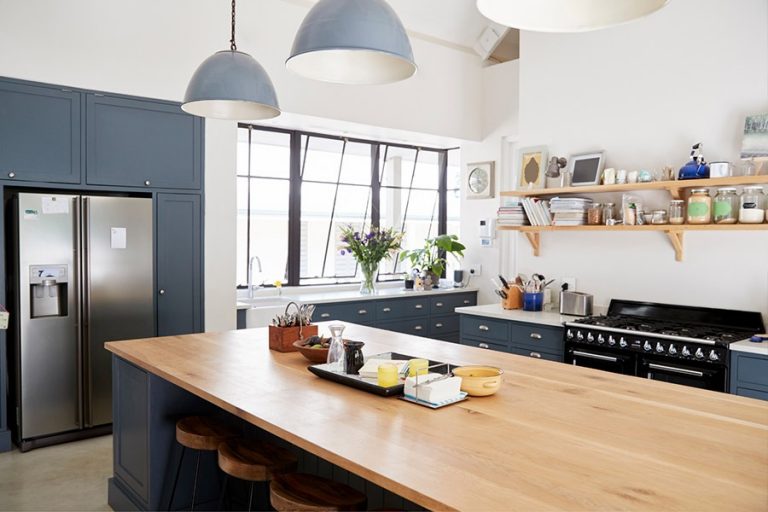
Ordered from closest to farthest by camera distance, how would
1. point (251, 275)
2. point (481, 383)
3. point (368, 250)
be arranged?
point (481, 383) < point (251, 275) < point (368, 250)

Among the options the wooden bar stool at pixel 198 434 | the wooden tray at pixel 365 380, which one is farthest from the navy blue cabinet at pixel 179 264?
the wooden tray at pixel 365 380

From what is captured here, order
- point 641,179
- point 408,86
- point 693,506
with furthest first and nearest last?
point 408,86
point 641,179
point 693,506

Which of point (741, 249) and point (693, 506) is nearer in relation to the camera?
point (693, 506)

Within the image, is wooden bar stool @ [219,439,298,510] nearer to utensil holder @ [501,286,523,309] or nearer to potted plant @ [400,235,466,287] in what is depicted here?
utensil holder @ [501,286,523,309]

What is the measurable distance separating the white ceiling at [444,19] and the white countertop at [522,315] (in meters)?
2.87

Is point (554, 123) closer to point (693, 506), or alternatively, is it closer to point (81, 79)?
point (81, 79)

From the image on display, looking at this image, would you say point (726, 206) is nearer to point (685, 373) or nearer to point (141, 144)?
point (685, 373)

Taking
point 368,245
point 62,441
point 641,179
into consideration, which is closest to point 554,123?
point 641,179

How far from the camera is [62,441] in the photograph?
406 centimetres

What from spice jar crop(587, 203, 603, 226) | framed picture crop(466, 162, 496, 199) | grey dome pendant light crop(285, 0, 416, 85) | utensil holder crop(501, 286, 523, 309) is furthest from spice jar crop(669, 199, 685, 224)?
framed picture crop(466, 162, 496, 199)

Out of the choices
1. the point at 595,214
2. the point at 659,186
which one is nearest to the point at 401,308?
the point at 595,214

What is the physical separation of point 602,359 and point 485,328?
3.30ft

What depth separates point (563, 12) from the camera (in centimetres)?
162

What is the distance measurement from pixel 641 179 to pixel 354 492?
3152 millimetres
